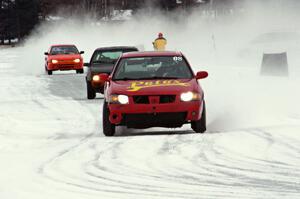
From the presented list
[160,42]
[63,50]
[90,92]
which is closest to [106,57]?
[90,92]

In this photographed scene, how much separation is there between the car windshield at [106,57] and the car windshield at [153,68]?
7144mm

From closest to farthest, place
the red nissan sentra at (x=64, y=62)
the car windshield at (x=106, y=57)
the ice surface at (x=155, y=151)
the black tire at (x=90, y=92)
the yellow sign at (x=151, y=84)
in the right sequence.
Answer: the ice surface at (x=155, y=151) → the yellow sign at (x=151, y=84) → the black tire at (x=90, y=92) → the car windshield at (x=106, y=57) → the red nissan sentra at (x=64, y=62)

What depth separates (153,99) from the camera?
10.9m

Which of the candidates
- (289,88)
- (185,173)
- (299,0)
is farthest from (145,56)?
(299,0)

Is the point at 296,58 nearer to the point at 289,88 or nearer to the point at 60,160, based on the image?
the point at 289,88

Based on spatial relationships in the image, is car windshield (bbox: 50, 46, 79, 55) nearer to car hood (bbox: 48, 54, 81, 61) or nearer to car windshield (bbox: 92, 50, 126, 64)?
car hood (bbox: 48, 54, 81, 61)

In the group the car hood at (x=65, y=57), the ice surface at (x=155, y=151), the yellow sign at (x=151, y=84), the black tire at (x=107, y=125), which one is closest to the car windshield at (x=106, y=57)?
the ice surface at (x=155, y=151)

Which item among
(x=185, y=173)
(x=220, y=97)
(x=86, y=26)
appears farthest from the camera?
(x=86, y=26)

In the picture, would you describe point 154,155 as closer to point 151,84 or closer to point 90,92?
point 151,84

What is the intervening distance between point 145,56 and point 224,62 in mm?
22530

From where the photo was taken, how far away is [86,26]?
4097 inches

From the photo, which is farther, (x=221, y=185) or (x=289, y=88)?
(x=289, y=88)

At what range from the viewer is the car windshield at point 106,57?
19484 mm

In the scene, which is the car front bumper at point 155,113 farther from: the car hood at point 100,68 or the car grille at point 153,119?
the car hood at point 100,68
